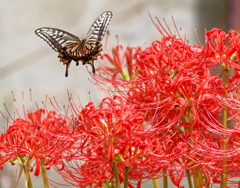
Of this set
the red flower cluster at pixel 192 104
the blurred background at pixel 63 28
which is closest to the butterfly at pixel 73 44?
the red flower cluster at pixel 192 104

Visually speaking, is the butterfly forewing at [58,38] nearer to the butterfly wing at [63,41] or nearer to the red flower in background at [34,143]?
the butterfly wing at [63,41]

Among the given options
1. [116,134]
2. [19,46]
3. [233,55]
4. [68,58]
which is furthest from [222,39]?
[19,46]

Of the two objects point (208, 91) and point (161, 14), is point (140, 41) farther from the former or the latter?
point (208, 91)

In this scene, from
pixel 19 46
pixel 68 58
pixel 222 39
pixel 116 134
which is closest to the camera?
pixel 116 134

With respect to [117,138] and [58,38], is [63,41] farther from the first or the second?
[117,138]

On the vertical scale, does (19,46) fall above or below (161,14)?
below

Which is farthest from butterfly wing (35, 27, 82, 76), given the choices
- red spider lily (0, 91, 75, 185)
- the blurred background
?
the blurred background

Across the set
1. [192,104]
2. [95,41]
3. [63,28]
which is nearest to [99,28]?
[95,41]

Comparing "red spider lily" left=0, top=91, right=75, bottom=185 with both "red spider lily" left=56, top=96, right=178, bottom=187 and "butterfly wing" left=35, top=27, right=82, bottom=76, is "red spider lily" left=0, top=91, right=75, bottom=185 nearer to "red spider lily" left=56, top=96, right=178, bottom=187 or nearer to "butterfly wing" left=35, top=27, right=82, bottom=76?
"red spider lily" left=56, top=96, right=178, bottom=187
